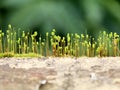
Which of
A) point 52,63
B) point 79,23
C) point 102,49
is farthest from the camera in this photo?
point 79,23

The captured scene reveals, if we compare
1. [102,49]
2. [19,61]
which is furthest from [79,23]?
[19,61]

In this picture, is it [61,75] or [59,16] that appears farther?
[59,16]

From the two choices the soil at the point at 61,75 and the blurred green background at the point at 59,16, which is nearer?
the soil at the point at 61,75

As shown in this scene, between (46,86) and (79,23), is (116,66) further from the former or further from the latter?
(79,23)

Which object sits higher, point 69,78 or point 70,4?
point 70,4
